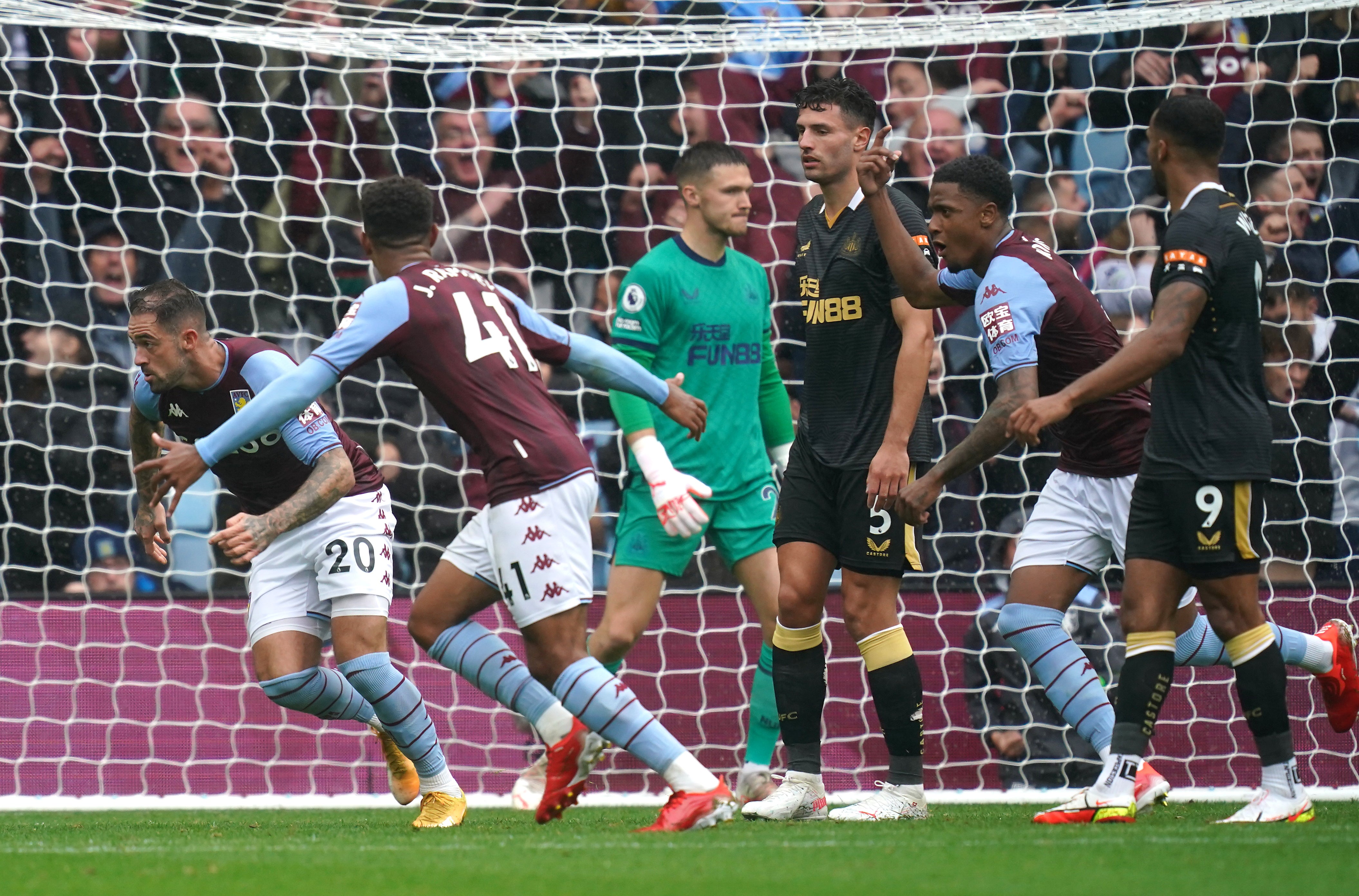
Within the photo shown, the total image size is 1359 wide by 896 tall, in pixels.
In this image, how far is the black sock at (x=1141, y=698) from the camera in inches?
166

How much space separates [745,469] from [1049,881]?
2.81m

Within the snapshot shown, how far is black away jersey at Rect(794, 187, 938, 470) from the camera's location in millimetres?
4824

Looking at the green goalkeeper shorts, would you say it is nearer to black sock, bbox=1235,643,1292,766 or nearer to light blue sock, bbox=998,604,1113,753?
light blue sock, bbox=998,604,1113,753

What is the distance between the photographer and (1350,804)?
210 inches

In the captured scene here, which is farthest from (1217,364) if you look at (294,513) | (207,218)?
(207,218)

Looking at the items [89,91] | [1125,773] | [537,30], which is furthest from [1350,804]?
[89,91]

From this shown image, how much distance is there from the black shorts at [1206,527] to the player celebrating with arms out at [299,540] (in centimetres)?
231

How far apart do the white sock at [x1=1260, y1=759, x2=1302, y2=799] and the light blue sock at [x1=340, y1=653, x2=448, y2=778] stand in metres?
2.46

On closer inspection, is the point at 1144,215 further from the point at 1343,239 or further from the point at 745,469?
the point at 745,469

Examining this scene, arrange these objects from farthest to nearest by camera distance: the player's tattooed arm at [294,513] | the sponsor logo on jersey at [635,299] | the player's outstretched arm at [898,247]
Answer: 1. the sponsor logo on jersey at [635,299]
2. the player's outstretched arm at [898,247]
3. the player's tattooed arm at [294,513]

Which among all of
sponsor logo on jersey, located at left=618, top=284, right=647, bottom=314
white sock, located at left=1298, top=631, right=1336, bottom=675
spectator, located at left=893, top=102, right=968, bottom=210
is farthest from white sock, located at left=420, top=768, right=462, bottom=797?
spectator, located at left=893, top=102, right=968, bottom=210

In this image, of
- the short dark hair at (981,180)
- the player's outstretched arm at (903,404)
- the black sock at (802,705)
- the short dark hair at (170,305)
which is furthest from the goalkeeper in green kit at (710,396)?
the short dark hair at (170,305)

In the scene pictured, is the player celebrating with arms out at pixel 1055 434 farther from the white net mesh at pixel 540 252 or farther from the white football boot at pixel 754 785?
the white net mesh at pixel 540 252

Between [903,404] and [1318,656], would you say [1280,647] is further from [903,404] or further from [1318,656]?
[903,404]
